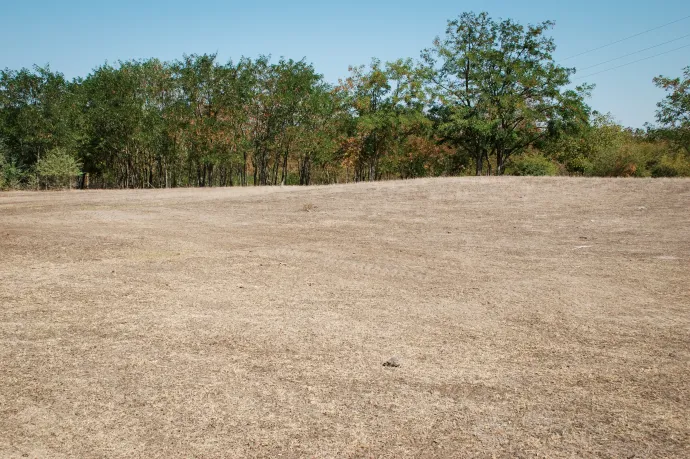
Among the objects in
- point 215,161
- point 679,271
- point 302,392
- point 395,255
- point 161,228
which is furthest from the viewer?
point 215,161

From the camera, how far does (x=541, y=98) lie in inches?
1426

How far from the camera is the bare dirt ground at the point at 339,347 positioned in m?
2.76

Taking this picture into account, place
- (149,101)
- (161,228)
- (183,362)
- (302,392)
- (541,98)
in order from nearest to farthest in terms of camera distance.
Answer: (302,392), (183,362), (161,228), (541,98), (149,101)

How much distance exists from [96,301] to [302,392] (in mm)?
2904

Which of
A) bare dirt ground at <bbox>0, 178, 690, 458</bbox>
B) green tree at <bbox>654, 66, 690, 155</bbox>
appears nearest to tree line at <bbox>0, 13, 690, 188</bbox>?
green tree at <bbox>654, 66, 690, 155</bbox>

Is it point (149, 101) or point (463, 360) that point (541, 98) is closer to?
point (149, 101)

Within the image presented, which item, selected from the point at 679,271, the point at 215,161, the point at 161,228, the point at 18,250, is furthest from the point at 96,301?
the point at 215,161

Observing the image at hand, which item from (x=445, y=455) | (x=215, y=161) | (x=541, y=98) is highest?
(x=541, y=98)

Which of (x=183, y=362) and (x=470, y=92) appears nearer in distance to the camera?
(x=183, y=362)

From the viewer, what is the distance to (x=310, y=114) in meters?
41.8

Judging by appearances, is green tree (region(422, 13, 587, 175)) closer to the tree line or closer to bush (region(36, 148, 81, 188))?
the tree line

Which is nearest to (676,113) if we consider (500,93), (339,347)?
(500,93)

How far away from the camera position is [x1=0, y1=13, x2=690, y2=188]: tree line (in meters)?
36.1

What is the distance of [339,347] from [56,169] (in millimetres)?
36090
